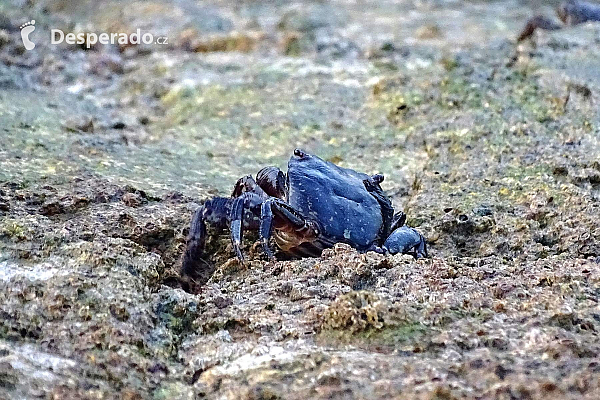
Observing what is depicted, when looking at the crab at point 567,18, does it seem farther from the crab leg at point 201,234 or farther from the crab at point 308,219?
the crab leg at point 201,234

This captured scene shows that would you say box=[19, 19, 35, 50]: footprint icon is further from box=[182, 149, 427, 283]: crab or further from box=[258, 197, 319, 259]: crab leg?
box=[258, 197, 319, 259]: crab leg

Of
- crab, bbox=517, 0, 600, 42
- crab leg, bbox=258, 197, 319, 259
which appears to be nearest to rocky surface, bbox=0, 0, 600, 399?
crab leg, bbox=258, 197, 319, 259

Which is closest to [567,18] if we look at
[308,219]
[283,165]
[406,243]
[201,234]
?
[283,165]

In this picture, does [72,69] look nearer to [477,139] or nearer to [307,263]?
[477,139]

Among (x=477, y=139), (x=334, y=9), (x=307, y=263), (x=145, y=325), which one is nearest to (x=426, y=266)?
(x=307, y=263)

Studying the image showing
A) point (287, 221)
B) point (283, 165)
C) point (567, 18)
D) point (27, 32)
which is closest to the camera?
point (287, 221)

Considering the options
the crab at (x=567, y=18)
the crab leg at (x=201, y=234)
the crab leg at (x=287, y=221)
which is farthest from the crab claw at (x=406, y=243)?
the crab at (x=567, y=18)

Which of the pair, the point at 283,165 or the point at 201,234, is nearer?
the point at 201,234

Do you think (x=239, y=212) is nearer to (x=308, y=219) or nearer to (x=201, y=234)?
(x=201, y=234)
